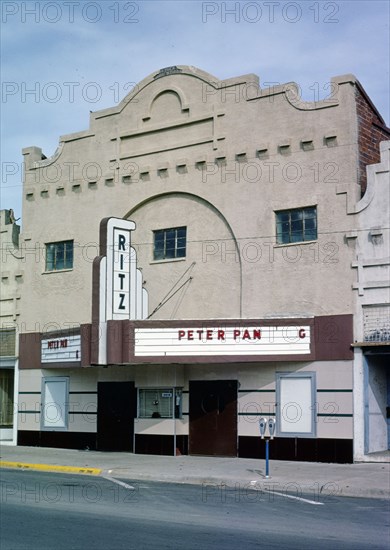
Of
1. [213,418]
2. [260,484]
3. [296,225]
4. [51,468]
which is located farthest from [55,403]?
[260,484]

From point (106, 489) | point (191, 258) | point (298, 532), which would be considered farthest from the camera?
point (191, 258)

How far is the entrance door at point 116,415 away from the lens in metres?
24.4

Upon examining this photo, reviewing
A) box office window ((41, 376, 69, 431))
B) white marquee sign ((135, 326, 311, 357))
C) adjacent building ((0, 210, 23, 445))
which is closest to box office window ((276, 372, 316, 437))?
white marquee sign ((135, 326, 311, 357))

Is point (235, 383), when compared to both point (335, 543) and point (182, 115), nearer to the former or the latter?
point (182, 115)

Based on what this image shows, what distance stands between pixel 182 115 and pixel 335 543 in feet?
52.2

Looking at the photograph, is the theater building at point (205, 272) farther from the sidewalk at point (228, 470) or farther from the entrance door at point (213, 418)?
the sidewalk at point (228, 470)

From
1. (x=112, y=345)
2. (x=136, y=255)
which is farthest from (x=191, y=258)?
(x=112, y=345)

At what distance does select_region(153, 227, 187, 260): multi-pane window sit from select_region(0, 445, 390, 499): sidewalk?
5800 mm

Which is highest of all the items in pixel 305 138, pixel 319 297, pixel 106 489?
pixel 305 138

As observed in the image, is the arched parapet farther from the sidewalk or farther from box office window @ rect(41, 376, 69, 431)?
box office window @ rect(41, 376, 69, 431)

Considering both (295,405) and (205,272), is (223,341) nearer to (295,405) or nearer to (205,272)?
(295,405)

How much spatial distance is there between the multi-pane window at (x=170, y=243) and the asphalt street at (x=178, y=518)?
822cm

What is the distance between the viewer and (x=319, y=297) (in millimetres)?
20969

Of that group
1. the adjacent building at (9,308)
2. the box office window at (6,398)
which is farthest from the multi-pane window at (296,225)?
the box office window at (6,398)
